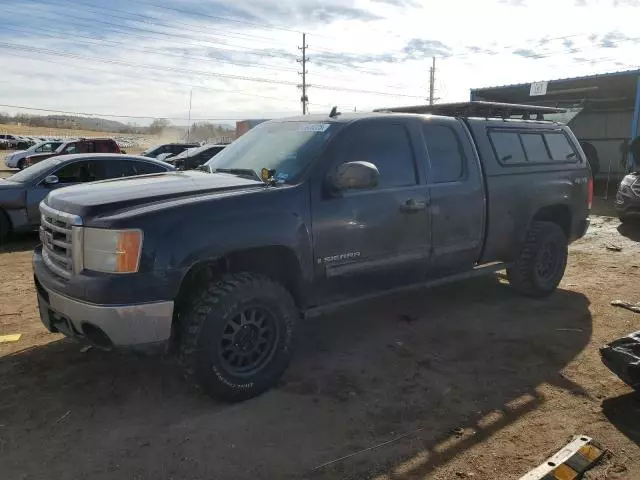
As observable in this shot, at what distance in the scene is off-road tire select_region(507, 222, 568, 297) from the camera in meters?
5.85

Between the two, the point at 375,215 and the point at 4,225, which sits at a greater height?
the point at 375,215

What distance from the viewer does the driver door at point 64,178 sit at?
8.75 meters

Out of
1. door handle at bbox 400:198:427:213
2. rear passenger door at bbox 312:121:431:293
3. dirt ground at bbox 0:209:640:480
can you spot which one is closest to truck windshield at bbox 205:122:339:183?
rear passenger door at bbox 312:121:431:293

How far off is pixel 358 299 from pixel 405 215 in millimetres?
777

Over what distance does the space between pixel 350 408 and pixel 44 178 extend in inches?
287

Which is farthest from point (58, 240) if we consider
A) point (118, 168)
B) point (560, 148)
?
point (118, 168)

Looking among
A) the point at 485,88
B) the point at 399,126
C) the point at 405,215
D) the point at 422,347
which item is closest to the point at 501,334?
the point at 422,347

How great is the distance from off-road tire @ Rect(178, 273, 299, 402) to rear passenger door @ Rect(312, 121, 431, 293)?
18.7 inches

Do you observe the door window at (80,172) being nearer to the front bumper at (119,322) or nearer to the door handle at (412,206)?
the front bumper at (119,322)

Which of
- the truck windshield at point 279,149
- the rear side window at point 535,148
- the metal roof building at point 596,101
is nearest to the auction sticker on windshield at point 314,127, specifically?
the truck windshield at point 279,149

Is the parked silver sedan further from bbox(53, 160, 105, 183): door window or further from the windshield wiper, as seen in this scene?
the windshield wiper

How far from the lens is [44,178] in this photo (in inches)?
351

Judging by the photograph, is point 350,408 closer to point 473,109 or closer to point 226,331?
point 226,331

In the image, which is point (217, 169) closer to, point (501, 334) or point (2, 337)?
point (2, 337)
